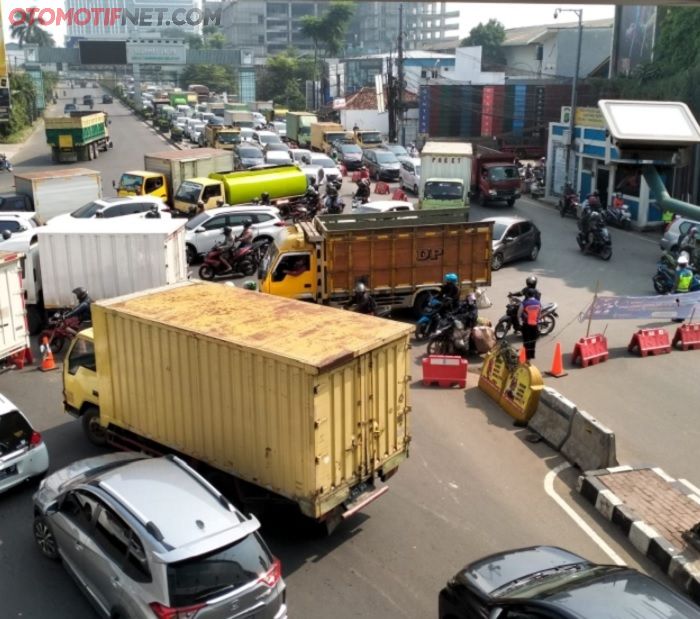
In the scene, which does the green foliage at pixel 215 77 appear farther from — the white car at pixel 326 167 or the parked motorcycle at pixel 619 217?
the parked motorcycle at pixel 619 217

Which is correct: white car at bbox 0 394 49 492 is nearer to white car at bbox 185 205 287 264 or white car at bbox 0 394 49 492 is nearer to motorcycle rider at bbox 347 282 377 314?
motorcycle rider at bbox 347 282 377 314

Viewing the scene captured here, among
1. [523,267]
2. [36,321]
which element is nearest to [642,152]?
[36,321]

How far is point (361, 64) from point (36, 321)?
82.3 m

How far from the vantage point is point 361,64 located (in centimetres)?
9262

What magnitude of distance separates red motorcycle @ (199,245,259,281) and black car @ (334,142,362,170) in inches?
890

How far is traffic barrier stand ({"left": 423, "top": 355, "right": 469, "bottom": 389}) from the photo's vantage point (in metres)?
13.3

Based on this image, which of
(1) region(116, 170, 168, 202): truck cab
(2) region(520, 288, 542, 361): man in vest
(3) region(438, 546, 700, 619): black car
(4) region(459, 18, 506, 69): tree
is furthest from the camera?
(4) region(459, 18, 506, 69): tree

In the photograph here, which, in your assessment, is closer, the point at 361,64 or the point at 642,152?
the point at 642,152

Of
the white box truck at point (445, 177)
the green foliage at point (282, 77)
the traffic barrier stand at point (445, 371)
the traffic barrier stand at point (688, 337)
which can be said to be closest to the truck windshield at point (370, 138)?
the white box truck at point (445, 177)

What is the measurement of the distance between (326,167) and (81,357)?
26664 millimetres

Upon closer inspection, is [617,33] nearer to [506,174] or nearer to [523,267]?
[506,174]

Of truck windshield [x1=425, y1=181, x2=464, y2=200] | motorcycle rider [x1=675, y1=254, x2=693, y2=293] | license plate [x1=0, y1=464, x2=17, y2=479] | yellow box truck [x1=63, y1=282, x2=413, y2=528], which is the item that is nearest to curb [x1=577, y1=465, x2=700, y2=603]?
yellow box truck [x1=63, y1=282, x2=413, y2=528]

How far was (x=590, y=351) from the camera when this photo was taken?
47.3 feet

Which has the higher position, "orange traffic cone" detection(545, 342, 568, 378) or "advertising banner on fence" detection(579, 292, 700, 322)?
"advertising banner on fence" detection(579, 292, 700, 322)
